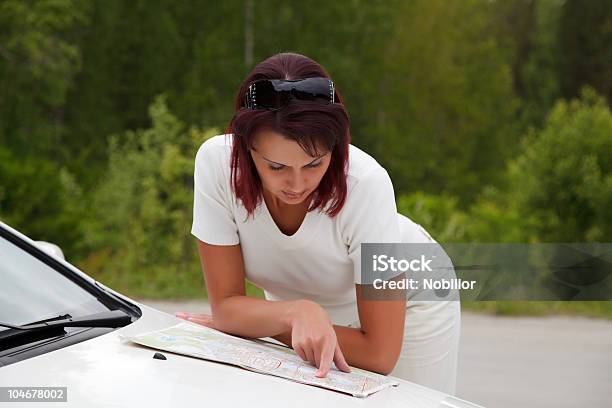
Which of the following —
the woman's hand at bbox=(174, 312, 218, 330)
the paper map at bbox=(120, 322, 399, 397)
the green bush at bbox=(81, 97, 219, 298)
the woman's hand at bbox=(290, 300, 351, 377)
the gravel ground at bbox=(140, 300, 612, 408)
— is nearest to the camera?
the paper map at bbox=(120, 322, 399, 397)

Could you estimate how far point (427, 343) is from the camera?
2.50 m

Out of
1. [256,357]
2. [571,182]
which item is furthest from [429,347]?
[571,182]

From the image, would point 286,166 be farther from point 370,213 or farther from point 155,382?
point 155,382

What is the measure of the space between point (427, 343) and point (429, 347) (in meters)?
0.01

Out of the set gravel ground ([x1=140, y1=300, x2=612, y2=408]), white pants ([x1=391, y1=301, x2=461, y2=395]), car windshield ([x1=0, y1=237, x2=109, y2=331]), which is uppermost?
car windshield ([x1=0, y1=237, x2=109, y2=331])

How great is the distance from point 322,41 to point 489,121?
246 inches

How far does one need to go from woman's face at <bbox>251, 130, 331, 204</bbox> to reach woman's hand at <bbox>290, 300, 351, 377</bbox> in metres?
0.26

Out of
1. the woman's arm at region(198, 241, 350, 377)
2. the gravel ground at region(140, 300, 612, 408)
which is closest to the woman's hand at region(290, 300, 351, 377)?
the woman's arm at region(198, 241, 350, 377)

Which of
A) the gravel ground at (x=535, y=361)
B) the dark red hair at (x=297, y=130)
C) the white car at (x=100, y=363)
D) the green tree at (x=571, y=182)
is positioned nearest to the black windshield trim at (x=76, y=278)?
the white car at (x=100, y=363)

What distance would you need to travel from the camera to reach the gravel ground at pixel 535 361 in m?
4.90

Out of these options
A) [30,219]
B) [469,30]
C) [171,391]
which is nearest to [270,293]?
[171,391]

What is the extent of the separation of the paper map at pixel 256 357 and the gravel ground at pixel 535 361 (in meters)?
2.76

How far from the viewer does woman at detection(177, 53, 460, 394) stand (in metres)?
2.08

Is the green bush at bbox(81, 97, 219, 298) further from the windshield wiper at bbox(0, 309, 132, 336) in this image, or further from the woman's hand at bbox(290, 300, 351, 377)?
the woman's hand at bbox(290, 300, 351, 377)
